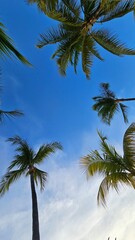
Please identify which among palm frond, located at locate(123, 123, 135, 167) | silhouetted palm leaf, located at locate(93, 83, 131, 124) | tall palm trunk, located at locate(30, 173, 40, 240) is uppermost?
silhouetted palm leaf, located at locate(93, 83, 131, 124)

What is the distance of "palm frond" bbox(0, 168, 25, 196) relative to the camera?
17484mm

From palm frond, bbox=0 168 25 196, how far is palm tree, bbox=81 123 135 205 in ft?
18.2

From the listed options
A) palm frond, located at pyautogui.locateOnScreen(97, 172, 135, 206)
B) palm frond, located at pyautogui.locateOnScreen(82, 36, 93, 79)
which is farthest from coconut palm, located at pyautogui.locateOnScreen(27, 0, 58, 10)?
palm frond, located at pyautogui.locateOnScreen(97, 172, 135, 206)

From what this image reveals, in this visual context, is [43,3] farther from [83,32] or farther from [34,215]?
[34,215]

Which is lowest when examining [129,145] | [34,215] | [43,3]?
[34,215]

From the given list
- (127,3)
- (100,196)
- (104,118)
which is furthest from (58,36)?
(100,196)

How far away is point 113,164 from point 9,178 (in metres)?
6.89

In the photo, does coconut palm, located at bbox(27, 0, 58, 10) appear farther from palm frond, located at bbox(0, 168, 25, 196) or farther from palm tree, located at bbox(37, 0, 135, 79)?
palm frond, located at bbox(0, 168, 25, 196)

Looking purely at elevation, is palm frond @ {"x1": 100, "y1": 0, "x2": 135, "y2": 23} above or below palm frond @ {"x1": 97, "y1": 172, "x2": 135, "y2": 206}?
above

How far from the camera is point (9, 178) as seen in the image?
1773cm

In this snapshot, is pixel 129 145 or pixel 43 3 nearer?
pixel 43 3

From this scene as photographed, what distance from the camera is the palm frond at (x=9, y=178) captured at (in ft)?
57.4

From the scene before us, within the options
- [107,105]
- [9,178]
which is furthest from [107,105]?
[9,178]

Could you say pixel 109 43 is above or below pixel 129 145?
above
